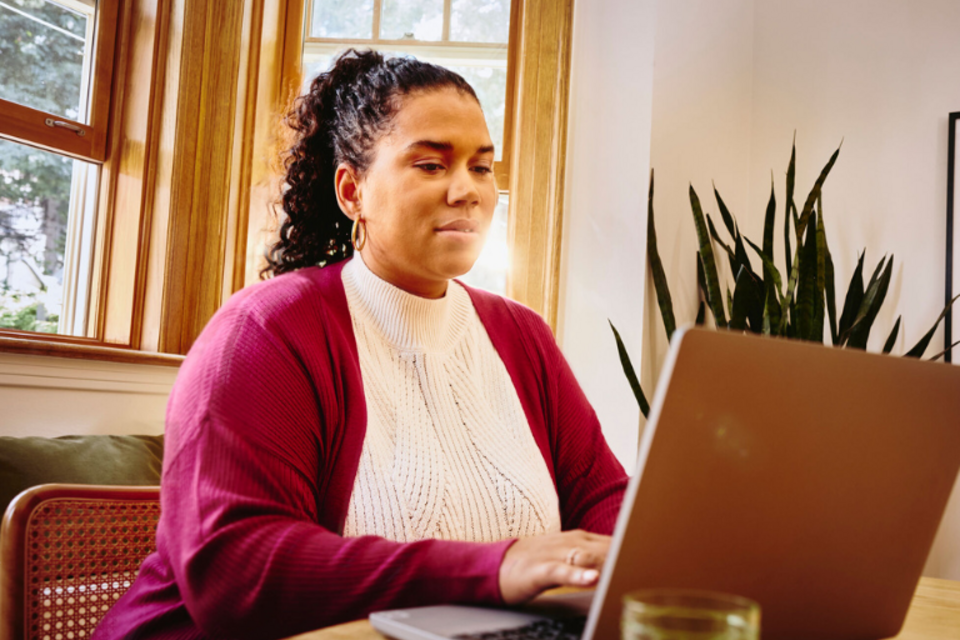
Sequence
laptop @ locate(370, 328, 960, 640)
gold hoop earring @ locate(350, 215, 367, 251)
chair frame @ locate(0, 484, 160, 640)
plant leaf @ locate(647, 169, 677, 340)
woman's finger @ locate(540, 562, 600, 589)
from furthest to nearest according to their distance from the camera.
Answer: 1. plant leaf @ locate(647, 169, 677, 340)
2. gold hoop earring @ locate(350, 215, 367, 251)
3. chair frame @ locate(0, 484, 160, 640)
4. woman's finger @ locate(540, 562, 600, 589)
5. laptop @ locate(370, 328, 960, 640)

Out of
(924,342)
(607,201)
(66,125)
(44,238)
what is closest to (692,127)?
(607,201)

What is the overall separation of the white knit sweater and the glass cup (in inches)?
28.0

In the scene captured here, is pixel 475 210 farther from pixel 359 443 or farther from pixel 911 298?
pixel 911 298

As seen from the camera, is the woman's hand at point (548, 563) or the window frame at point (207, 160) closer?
the woman's hand at point (548, 563)

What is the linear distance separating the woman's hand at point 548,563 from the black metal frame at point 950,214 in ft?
7.33

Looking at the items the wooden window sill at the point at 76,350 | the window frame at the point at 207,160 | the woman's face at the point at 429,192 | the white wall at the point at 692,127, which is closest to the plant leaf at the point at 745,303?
the white wall at the point at 692,127

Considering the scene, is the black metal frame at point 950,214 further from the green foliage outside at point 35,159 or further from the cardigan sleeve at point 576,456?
the green foliage outside at point 35,159

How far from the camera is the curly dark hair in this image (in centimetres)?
141

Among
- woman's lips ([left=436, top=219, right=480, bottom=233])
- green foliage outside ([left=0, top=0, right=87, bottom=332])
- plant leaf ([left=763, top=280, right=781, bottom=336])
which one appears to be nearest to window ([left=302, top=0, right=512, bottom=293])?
green foliage outside ([left=0, top=0, right=87, bottom=332])

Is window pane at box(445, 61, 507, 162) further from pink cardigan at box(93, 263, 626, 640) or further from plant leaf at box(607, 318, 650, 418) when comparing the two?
pink cardigan at box(93, 263, 626, 640)

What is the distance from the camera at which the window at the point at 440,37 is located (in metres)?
2.73

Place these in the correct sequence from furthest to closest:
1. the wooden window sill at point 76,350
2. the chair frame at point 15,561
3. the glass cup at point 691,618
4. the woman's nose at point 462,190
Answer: the wooden window sill at point 76,350 → the woman's nose at point 462,190 → the chair frame at point 15,561 → the glass cup at point 691,618

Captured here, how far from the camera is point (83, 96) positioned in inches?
91.4

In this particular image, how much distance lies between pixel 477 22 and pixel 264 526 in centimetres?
220
